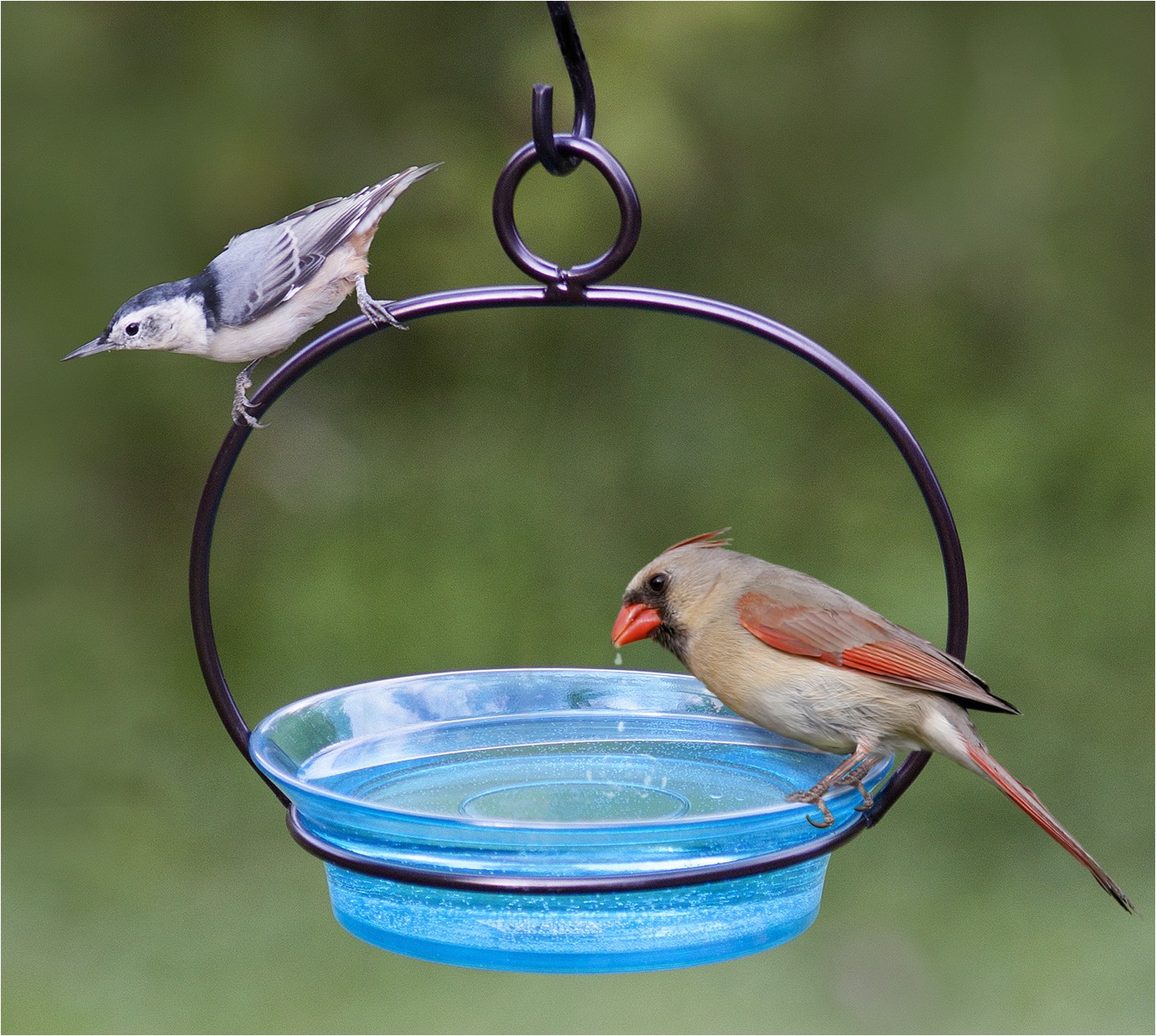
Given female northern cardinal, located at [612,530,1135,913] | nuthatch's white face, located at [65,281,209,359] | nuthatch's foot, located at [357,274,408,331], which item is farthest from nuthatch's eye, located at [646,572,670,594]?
nuthatch's white face, located at [65,281,209,359]

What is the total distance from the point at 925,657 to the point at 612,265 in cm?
54

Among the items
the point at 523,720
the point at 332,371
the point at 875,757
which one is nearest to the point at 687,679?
the point at 523,720

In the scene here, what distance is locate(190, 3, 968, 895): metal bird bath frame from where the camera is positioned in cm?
129

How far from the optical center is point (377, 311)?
1.40 m

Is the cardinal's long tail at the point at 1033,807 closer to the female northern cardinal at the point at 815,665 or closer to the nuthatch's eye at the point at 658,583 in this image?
the female northern cardinal at the point at 815,665

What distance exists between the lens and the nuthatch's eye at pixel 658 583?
5.59ft

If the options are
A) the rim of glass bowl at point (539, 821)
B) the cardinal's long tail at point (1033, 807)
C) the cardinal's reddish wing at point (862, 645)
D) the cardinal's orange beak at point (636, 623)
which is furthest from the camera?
the cardinal's orange beak at point (636, 623)

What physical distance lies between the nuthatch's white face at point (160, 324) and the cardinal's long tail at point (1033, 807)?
917 mm

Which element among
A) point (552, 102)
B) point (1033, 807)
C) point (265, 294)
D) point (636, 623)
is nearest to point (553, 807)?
point (636, 623)

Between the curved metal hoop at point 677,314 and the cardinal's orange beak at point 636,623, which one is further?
the cardinal's orange beak at point 636,623

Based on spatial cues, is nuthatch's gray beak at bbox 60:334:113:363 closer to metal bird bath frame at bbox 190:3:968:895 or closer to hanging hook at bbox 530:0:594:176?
metal bird bath frame at bbox 190:3:968:895

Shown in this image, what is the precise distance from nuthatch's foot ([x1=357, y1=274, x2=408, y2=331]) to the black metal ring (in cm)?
13

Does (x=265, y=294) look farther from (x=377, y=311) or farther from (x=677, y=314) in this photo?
(x=677, y=314)

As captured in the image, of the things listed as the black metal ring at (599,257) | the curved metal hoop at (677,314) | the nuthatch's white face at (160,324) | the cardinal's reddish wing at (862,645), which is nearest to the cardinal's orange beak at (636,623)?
the cardinal's reddish wing at (862,645)
